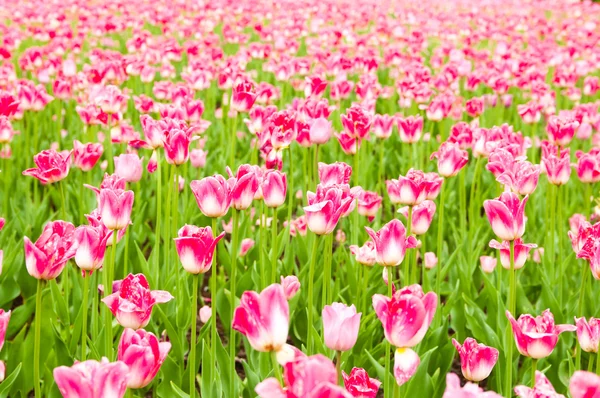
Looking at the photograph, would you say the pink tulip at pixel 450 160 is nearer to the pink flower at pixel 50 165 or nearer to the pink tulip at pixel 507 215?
the pink tulip at pixel 507 215

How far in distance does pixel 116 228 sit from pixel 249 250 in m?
1.42

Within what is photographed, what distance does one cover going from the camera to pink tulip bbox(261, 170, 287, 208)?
2225mm

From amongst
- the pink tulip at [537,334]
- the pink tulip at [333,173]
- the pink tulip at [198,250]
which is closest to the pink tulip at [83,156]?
the pink tulip at [333,173]

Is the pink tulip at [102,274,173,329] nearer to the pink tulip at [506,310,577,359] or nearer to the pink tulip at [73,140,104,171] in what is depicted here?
the pink tulip at [506,310,577,359]

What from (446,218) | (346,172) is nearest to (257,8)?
(446,218)

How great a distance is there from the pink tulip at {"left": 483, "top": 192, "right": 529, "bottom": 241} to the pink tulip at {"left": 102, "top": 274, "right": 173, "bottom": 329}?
0.90 m

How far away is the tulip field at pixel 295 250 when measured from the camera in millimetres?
1571

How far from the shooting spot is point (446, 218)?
4219 mm

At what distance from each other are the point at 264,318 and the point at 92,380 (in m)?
0.35

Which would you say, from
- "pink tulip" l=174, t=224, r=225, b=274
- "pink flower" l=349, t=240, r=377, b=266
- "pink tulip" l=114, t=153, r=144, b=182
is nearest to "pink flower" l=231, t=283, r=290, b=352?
"pink tulip" l=174, t=224, r=225, b=274

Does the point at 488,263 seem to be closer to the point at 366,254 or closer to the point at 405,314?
the point at 366,254

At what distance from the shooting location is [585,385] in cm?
113

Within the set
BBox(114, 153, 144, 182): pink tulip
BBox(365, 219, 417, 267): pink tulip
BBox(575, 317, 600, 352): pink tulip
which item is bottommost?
BBox(575, 317, 600, 352): pink tulip

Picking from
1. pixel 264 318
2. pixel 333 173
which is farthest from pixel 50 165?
pixel 264 318
